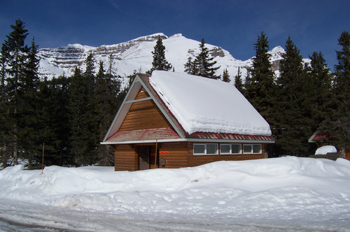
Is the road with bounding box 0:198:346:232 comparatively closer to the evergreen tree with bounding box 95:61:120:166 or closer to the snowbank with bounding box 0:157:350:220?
the snowbank with bounding box 0:157:350:220

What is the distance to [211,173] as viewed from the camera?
12695 mm

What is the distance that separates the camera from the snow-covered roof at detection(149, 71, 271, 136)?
16797 mm

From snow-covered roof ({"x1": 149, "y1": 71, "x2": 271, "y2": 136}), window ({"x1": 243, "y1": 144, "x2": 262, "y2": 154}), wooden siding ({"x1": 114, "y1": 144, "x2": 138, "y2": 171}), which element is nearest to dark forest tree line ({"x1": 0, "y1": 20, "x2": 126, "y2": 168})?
wooden siding ({"x1": 114, "y1": 144, "x2": 138, "y2": 171})

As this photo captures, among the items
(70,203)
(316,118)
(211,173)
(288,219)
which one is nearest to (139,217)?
(70,203)

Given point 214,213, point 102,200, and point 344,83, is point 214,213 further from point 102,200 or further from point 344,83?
point 344,83

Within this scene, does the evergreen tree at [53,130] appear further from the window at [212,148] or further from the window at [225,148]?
the window at [225,148]

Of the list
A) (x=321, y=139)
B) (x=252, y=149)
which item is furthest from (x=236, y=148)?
(x=321, y=139)

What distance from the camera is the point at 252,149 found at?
21250mm

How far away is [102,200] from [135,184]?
7.08ft

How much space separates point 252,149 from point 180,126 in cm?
785

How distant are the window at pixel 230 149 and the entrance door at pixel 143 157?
5507 millimetres

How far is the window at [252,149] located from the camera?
814 inches

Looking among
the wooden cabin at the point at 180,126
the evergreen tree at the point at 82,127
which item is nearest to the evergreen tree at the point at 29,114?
the evergreen tree at the point at 82,127

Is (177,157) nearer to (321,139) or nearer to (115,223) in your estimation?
(115,223)
